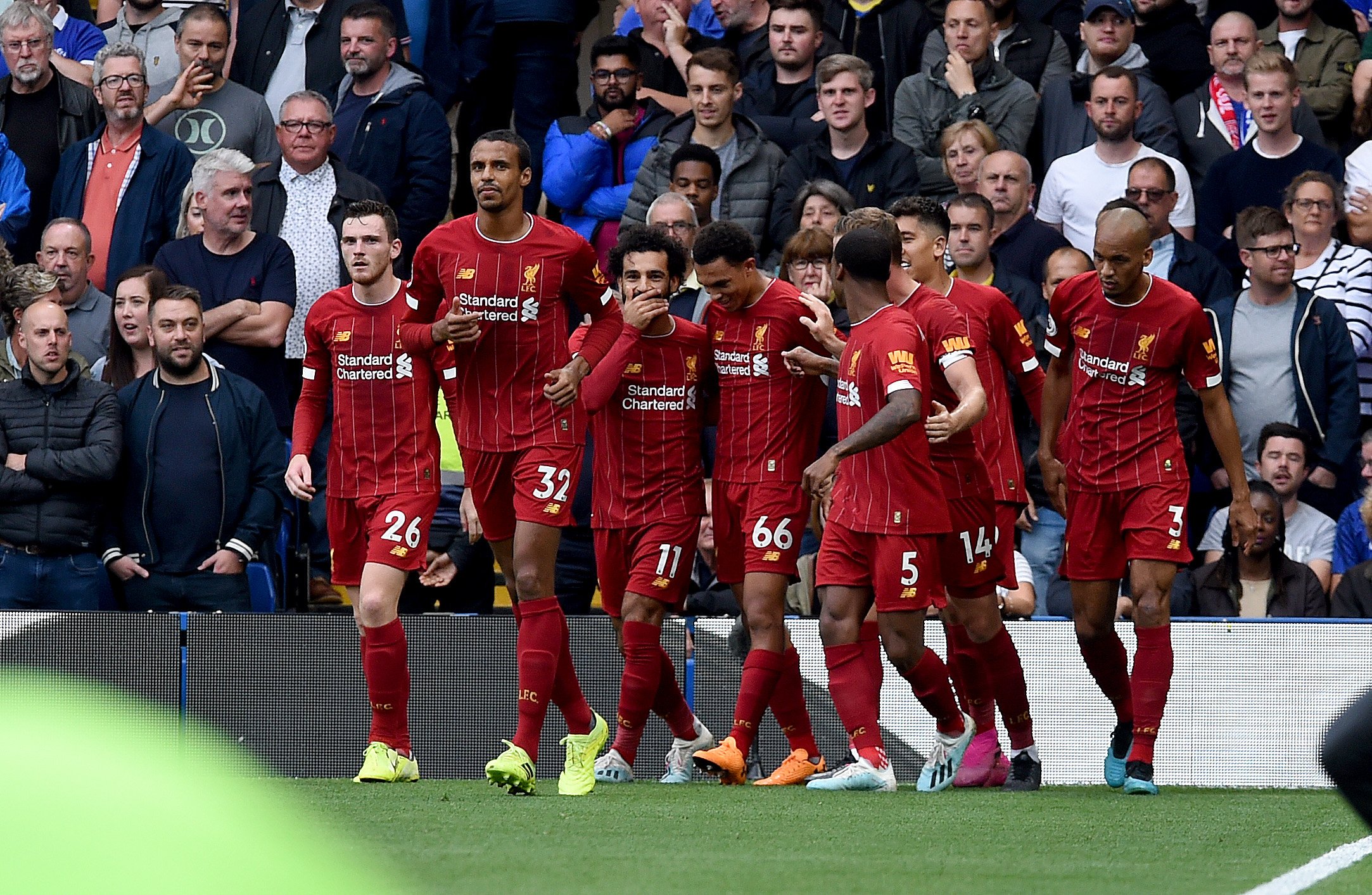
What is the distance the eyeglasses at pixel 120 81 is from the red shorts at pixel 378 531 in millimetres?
4678

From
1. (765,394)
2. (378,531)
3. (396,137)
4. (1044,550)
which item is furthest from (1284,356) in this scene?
(396,137)

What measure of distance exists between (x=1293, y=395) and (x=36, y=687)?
7.14 m

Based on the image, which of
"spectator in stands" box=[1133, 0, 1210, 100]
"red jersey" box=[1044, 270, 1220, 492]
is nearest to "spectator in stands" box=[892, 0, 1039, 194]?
"spectator in stands" box=[1133, 0, 1210, 100]

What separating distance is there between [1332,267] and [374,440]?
6079mm

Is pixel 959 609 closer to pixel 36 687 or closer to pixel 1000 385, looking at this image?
pixel 1000 385

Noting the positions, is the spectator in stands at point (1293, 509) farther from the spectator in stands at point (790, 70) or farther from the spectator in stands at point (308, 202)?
the spectator in stands at point (308, 202)

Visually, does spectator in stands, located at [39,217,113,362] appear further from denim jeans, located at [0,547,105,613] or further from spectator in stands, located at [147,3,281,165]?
denim jeans, located at [0,547,105,613]

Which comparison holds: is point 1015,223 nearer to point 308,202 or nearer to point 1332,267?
point 1332,267

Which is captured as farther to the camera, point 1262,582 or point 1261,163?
point 1261,163

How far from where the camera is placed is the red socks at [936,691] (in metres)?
8.91

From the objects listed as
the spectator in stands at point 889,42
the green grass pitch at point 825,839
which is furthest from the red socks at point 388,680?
the spectator in stands at point 889,42

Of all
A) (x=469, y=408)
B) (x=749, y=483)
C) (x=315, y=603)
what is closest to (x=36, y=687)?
(x=315, y=603)

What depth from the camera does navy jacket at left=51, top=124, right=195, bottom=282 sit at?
12953 mm

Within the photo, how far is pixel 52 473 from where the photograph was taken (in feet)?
35.1
